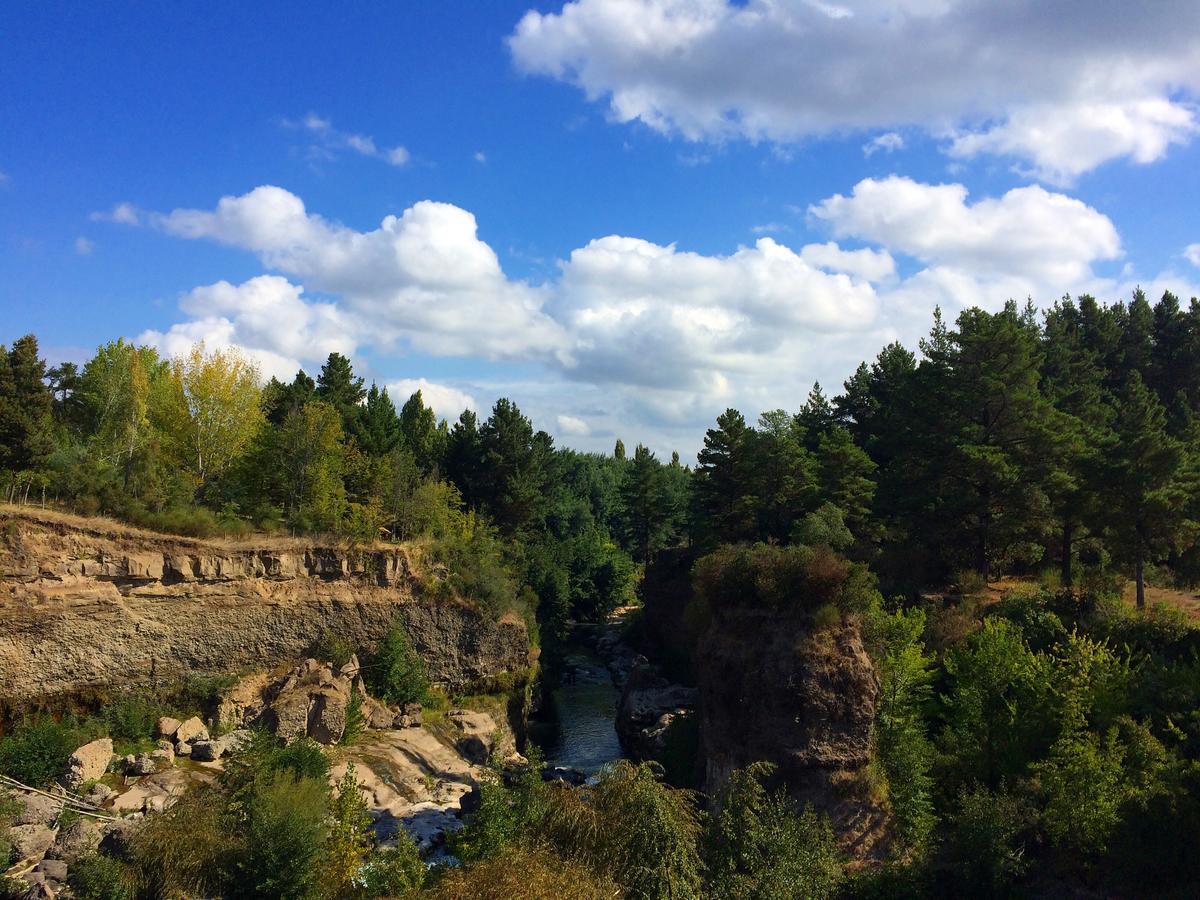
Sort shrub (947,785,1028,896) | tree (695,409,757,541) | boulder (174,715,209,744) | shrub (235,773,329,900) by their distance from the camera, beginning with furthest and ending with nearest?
tree (695,409,757,541)
boulder (174,715,209,744)
shrub (947,785,1028,896)
shrub (235,773,329,900)

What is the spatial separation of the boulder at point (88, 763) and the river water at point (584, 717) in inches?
723

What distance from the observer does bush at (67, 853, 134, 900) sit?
661 inches

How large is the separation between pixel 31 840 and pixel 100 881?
5.40m

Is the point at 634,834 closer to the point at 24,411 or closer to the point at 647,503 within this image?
the point at 24,411

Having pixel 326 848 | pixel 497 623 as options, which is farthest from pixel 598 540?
pixel 326 848

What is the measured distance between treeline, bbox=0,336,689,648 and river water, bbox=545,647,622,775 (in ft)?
15.6

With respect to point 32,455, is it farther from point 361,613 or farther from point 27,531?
point 361,613

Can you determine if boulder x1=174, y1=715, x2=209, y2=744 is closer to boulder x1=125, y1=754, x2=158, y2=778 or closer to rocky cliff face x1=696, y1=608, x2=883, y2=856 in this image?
boulder x1=125, y1=754, x2=158, y2=778

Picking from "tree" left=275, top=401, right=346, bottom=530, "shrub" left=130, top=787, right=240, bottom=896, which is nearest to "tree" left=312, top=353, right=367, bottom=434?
"tree" left=275, top=401, right=346, bottom=530

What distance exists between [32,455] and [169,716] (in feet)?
41.4

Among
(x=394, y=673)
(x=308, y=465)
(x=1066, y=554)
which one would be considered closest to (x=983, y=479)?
(x=1066, y=554)

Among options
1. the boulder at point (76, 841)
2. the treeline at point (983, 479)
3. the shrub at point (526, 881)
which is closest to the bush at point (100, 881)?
the boulder at point (76, 841)

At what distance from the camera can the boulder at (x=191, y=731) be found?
28.1m

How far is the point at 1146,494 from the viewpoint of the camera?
94.2ft
